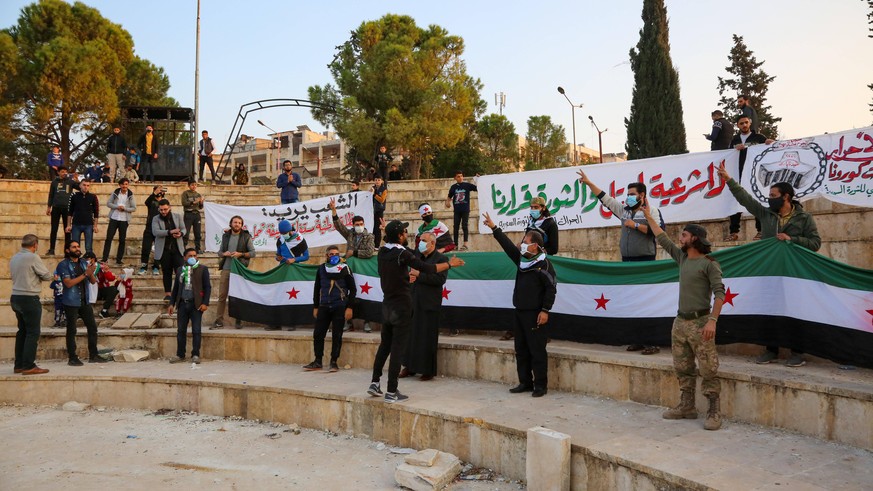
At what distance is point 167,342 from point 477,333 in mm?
5277

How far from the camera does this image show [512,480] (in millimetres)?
5445

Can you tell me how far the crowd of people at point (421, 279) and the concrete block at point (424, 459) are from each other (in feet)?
4.02

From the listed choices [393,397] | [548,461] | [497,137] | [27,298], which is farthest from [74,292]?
[497,137]

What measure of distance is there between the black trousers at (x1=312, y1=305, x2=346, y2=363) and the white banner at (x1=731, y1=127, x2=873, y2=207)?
21.0 feet

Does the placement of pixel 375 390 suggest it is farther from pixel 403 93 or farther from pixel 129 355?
pixel 403 93

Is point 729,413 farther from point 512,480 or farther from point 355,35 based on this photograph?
point 355,35

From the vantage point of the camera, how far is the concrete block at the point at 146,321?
35.7 feet

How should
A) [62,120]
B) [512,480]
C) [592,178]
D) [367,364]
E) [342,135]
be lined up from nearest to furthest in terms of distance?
[512,480] < [367,364] < [592,178] < [62,120] < [342,135]

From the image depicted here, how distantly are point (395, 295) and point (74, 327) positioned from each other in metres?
5.89

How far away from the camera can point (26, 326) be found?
29.3ft

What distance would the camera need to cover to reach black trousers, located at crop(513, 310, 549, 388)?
6770 millimetres

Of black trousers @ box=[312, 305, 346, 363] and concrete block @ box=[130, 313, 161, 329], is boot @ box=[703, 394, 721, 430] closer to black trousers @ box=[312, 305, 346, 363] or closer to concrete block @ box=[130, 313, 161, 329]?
black trousers @ box=[312, 305, 346, 363]

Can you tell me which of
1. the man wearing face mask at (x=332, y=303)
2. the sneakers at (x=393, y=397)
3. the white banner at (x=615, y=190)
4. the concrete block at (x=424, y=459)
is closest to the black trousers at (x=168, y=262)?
the man wearing face mask at (x=332, y=303)

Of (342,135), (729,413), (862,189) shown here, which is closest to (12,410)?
(729,413)
